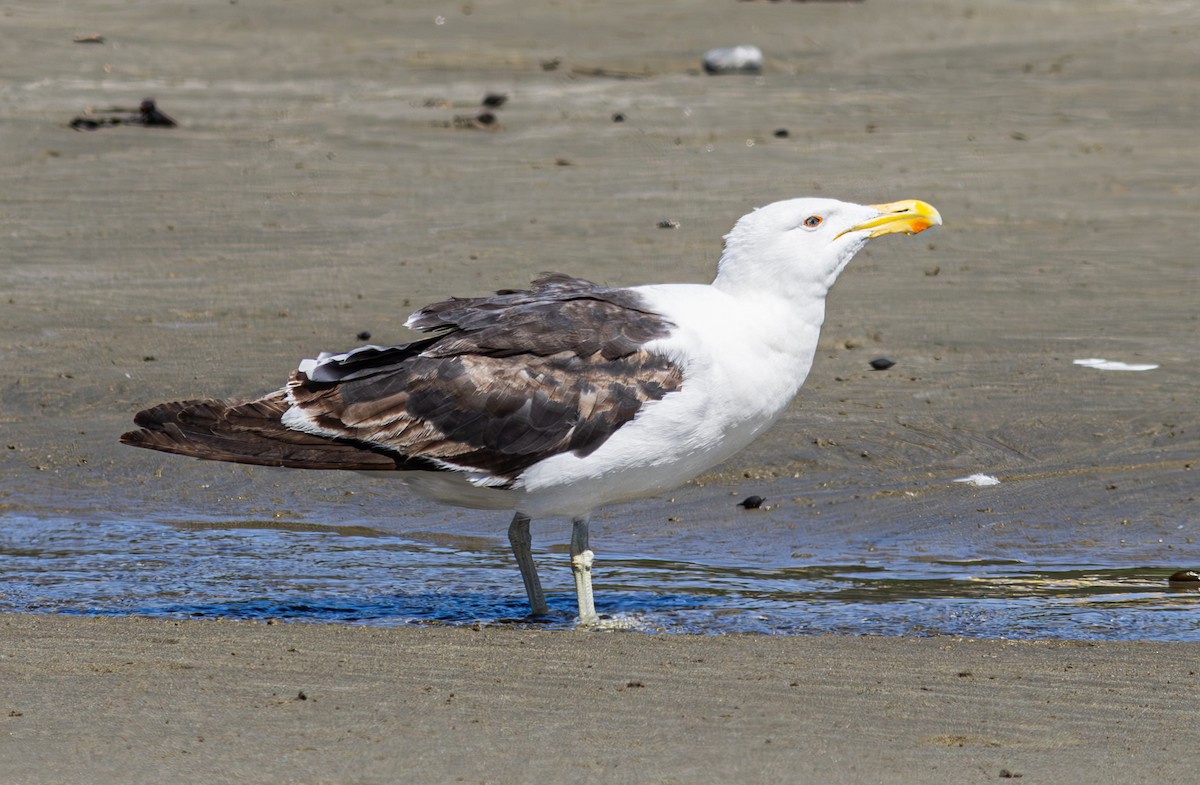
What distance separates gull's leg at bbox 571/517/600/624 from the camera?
7070 mm

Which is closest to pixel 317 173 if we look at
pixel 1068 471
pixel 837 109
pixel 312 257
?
pixel 312 257

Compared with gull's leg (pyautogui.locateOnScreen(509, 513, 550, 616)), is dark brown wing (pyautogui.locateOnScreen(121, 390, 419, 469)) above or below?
above

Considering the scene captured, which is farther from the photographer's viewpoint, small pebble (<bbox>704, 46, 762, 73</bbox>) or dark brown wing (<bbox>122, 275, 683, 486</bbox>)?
small pebble (<bbox>704, 46, 762, 73</bbox>)

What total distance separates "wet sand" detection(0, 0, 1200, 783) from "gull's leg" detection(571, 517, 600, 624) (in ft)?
1.29

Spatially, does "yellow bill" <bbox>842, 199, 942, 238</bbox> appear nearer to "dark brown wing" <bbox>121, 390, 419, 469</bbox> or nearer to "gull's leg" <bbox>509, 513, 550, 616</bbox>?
"gull's leg" <bbox>509, 513, 550, 616</bbox>

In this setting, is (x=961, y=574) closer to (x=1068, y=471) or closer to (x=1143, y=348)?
(x=1068, y=471)

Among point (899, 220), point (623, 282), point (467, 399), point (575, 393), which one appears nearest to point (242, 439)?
point (467, 399)

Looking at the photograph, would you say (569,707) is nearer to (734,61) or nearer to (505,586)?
(505,586)

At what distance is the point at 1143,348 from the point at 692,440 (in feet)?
15.8

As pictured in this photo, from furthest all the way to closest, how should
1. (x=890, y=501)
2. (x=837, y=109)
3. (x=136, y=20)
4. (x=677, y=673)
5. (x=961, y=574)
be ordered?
1. (x=136, y=20)
2. (x=837, y=109)
3. (x=890, y=501)
4. (x=961, y=574)
5. (x=677, y=673)

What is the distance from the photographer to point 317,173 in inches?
593

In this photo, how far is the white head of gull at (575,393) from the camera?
6.93m

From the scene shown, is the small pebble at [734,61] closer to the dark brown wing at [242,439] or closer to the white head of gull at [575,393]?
the white head of gull at [575,393]

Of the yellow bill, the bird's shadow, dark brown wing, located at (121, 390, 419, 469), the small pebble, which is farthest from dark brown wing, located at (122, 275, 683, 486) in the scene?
the small pebble
